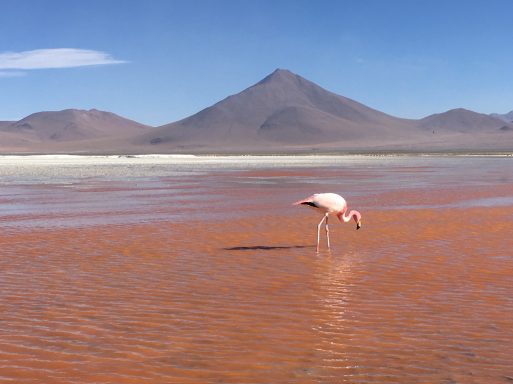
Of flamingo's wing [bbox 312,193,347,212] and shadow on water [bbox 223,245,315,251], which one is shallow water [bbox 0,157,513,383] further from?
flamingo's wing [bbox 312,193,347,212]

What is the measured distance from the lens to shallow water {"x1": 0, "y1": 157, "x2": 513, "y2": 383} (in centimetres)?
582

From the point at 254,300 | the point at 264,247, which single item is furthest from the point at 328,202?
the point at 254,300

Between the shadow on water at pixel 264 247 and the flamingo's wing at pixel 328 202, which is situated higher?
the flamingo's wing at pixel 328 202

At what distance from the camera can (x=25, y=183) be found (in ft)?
102

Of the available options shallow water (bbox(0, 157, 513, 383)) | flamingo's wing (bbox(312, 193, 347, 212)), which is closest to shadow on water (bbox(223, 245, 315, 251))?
shallow water (bbox(0, 157, 513, 383))

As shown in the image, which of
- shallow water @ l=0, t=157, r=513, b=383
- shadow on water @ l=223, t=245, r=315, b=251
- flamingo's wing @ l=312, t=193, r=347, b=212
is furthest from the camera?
flamingo's wing @ l=312, t=193, r=347, b=212

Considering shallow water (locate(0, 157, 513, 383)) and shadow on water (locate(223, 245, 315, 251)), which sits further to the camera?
shadow on water (locate(223, 245, 315, 251))

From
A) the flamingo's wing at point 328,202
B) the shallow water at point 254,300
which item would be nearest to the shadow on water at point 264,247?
the shallow water at point 254,300

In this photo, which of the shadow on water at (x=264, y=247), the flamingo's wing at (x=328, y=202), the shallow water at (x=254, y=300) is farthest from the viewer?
the flamingo's wing at (x=328, y=202)

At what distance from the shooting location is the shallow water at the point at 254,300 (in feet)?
19.1

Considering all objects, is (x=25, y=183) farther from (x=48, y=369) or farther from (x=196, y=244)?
(x=48, y=369)

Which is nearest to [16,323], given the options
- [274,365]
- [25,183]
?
[274,365]

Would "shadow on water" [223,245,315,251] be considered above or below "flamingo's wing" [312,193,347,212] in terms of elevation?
below

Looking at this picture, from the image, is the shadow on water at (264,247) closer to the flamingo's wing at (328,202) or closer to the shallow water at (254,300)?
the shallow water at (254,300)
